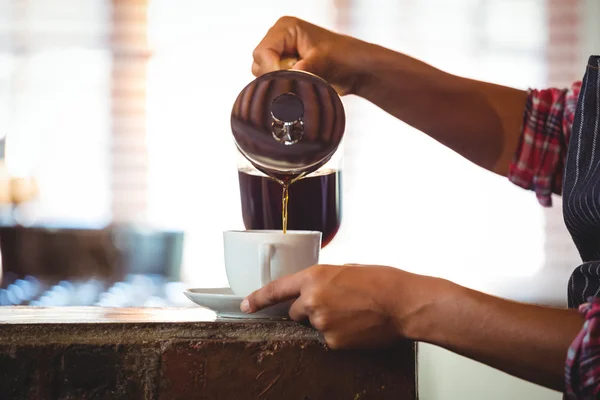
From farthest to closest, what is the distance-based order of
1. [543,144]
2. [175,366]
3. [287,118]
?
1. [543,144]
2. [287,118]
3. [175,366]

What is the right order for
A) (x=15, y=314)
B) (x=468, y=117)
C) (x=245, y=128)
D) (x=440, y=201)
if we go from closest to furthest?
(x=15, y=314) < (x=245, y=128) < (x=468, y=117) < (x=440, y=201)

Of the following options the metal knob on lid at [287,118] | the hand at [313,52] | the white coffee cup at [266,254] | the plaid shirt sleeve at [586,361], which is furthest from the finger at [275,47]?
the plaid shirt sleeve at [586,361]

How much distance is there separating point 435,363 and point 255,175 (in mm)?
2197

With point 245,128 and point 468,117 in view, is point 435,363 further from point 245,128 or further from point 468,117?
point 245,128

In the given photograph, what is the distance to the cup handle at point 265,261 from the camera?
27.9 inches

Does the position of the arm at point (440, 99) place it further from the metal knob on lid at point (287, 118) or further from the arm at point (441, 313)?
the arm at point (441, 313)

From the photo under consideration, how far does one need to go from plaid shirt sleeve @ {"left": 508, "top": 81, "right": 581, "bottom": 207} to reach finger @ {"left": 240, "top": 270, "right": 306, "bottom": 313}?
635 mm

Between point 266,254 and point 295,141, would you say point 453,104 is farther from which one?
point 266,254

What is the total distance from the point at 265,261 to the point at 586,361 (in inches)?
12.1

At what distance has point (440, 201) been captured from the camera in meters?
3.12

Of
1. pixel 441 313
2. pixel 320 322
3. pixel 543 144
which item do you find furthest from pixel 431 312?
pixel 543 144

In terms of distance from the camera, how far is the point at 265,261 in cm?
71

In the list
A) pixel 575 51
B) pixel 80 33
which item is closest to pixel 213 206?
Result: pixel 80 33

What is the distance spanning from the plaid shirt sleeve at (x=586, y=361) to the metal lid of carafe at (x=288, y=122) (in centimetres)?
35
